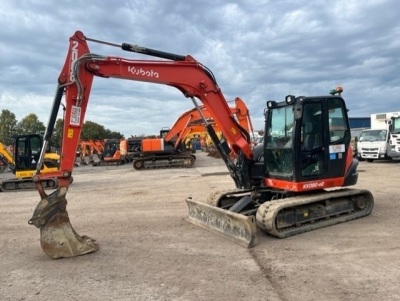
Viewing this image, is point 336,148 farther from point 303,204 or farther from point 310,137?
point 303,204

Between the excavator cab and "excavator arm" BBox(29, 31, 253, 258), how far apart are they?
1.32 m

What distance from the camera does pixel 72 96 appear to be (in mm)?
7059

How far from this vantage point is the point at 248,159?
29.5 ft

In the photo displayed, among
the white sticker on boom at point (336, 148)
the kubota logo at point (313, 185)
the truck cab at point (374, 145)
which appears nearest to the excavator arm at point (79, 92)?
the kubota logo at point (313, 185)

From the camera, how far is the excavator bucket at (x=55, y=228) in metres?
6.55

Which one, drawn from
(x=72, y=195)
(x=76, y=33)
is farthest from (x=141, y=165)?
(x=76, y=33)

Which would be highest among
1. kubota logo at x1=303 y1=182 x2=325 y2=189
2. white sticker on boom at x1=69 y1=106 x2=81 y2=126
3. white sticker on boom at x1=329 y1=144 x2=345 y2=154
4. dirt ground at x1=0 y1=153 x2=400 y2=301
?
white sticker on boom at x1=69 y1=106 x2=81 y2=126

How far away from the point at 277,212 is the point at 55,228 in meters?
3.78

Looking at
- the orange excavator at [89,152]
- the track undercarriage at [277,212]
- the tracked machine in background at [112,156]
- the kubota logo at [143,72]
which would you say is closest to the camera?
the track undercarriage at [277,212]

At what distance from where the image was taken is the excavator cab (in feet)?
26.6

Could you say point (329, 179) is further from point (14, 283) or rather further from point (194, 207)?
point (14, 283)

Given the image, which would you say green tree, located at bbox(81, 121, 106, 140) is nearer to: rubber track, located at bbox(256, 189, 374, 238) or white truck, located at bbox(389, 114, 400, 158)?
white truck, located at bbox(389, 114, 400, 158)

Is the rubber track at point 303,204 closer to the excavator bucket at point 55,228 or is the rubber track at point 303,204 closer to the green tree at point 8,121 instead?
the excavator bucket at point 55,228

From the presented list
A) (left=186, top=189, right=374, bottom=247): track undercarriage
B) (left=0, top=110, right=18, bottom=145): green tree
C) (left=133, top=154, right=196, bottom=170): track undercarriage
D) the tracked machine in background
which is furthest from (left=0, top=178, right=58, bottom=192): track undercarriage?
(left=0, top=110, right=18, bottom=145): green tree
